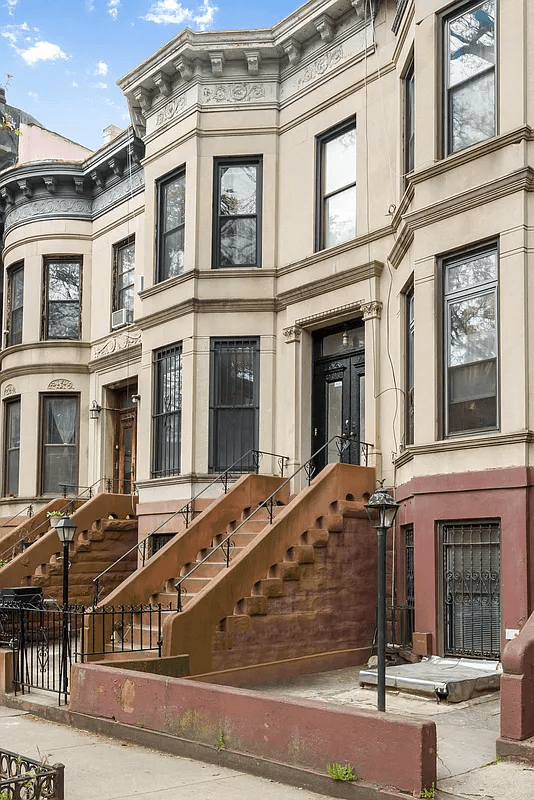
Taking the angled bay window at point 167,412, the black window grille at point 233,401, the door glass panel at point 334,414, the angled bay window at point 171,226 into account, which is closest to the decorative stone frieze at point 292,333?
the black window grille at point 233,401

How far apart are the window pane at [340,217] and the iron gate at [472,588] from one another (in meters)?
5.81

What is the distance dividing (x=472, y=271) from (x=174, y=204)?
7754 millimetres

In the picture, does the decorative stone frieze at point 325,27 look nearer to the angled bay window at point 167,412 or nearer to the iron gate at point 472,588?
the angled bay window at point 167,412

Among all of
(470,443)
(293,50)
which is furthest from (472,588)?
(293,50)

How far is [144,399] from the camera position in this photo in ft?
60.2

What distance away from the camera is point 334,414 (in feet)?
53.4

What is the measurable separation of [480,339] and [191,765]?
6.23m

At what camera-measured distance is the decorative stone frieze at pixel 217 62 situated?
17.2 metres

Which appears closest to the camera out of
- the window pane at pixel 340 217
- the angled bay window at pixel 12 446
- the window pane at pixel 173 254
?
the window pane at pixel 340 217

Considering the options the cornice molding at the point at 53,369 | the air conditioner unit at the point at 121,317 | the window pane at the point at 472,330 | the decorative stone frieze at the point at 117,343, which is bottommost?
the window pane at the point at 472,330

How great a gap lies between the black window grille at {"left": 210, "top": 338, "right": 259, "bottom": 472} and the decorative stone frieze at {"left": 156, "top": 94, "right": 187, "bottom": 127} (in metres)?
4.55

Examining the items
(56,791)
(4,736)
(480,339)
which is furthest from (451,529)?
(56,791)

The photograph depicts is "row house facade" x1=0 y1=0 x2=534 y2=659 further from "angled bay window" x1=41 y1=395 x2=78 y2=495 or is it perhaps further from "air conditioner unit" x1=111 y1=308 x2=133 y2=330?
"air conditioner unit" x1=111 y1=308 x2=133 y2=330

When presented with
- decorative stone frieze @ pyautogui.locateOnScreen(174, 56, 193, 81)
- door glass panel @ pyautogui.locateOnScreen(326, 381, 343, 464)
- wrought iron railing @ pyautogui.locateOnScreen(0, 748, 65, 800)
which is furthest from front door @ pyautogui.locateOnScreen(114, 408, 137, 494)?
wrought iron railing @ pyautogui.locateOnScreen(0, 748, 65, 800)
